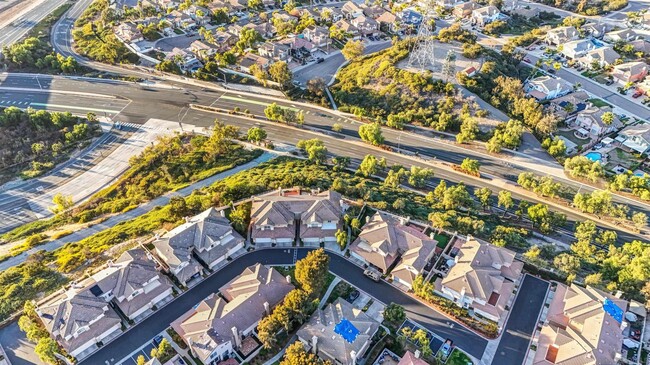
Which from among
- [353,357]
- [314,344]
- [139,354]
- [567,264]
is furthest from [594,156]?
[139,354]

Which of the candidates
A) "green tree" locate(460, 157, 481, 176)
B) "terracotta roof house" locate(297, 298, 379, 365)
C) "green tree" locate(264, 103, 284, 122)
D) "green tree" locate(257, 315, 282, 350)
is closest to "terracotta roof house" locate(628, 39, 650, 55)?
"green tree" locate(460, 157, 481, 176)

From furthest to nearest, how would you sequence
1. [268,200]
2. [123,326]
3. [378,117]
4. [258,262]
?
[378,117] < [268,200] < [258,262] < [123,326]

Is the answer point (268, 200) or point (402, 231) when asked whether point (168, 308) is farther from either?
point (402, 231)

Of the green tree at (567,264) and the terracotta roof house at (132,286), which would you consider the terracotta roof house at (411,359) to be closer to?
the green tree at (567,264)

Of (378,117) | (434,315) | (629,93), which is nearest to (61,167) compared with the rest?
(378,117)

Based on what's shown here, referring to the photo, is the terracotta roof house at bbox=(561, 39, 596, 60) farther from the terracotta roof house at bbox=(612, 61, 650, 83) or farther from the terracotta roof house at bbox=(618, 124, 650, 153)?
the terracotta roof house at bbox=(618, 124, 650, 153)

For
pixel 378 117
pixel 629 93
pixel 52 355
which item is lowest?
pixel 629 93
